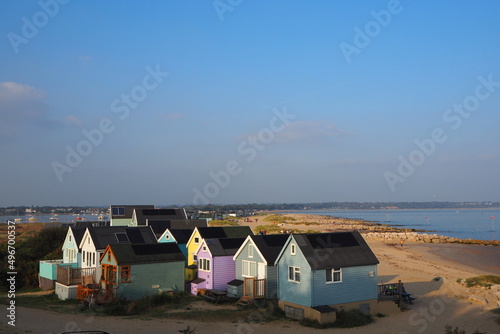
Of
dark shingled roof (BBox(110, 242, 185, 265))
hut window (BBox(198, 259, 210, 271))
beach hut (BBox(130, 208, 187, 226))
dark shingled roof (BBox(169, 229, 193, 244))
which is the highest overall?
beach hut (BBox(130, 208, 187, 226))

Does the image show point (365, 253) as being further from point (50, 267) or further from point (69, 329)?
point (50, 267)

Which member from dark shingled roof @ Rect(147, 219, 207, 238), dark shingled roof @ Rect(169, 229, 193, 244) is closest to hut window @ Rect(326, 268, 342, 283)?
dark shingled roof @ Rect(169, 229, 193, 244)

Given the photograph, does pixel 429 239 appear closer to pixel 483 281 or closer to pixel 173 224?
pixel 483 281

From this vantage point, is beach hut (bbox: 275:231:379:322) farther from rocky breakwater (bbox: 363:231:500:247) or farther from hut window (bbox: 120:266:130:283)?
rocky breakwater (bbox: 363:231:500:247)

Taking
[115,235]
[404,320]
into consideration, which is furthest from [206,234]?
[404,320]

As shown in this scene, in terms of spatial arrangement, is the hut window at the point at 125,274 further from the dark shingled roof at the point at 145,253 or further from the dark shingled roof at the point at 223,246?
the dark shingled roof at the point at 223,246

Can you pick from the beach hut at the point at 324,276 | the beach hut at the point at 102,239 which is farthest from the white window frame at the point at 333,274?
the beach hut at the point at 102,239
